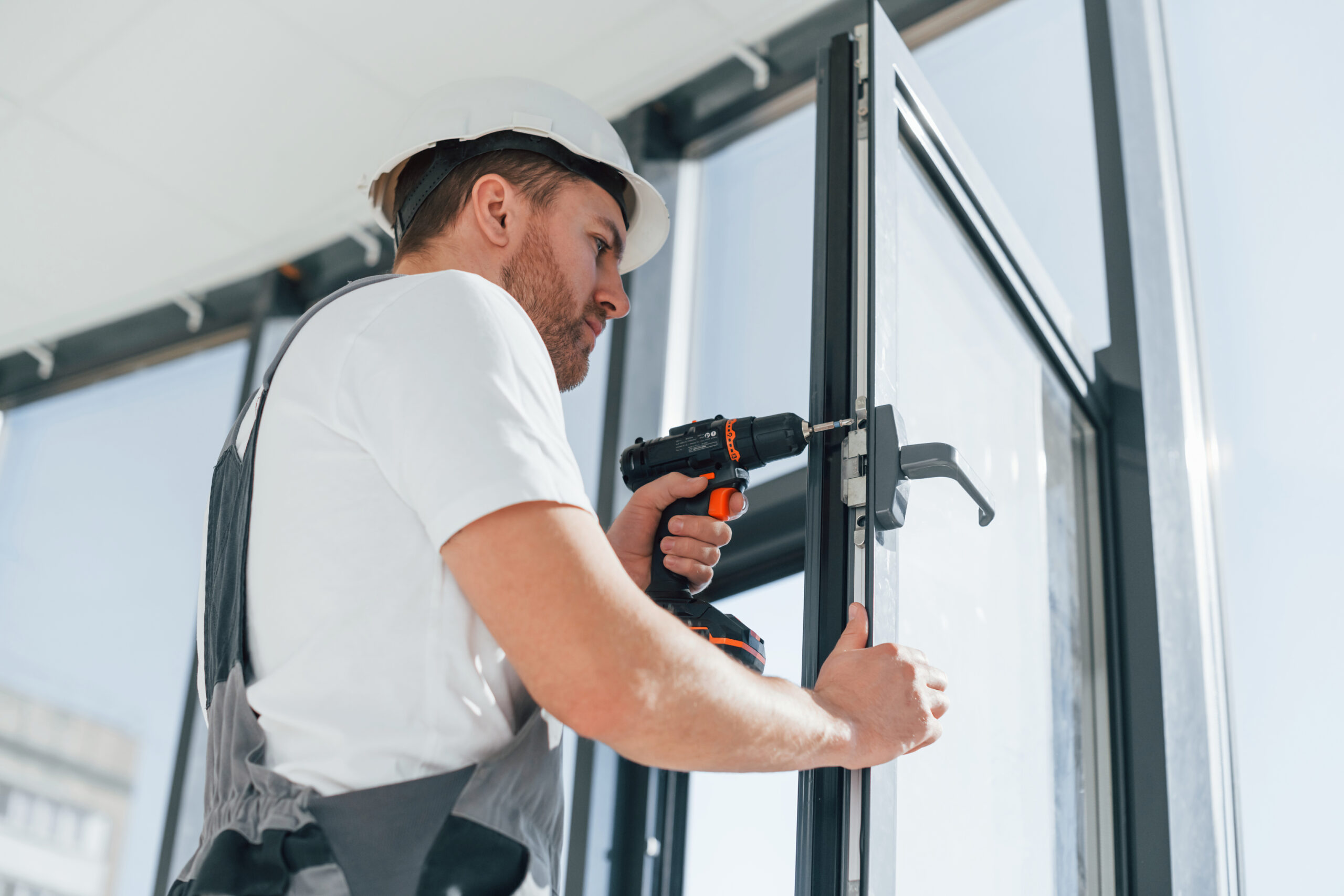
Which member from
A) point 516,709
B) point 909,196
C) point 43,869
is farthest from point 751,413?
point 43,869

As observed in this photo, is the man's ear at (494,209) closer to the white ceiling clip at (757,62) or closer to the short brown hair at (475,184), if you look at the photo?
the short brown hair at (475,184)

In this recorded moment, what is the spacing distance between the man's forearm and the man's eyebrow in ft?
1.85

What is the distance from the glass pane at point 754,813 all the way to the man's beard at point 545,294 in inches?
37.2

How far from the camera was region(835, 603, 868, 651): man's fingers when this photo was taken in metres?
1.05

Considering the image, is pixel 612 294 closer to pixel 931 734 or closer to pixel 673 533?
pixel 673 533

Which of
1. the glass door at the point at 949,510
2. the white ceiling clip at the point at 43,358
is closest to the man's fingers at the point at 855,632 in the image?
the glass door at the point at 949,510

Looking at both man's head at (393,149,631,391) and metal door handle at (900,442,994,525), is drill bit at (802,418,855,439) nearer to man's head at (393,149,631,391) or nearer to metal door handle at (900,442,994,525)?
metal door handle at (900,442,994,525)

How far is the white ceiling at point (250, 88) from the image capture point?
2.57 m

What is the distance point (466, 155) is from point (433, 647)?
0.67 metres

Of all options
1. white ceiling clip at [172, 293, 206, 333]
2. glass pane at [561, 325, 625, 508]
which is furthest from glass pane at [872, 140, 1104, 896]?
white ceiling clip at [172, 293, 206, 333]

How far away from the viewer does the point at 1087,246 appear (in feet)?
6.83

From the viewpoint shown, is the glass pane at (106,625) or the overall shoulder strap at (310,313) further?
the glass pane at (106,625)

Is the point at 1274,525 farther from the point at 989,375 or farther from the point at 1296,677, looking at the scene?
the point at 989,375

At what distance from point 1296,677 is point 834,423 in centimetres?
94
